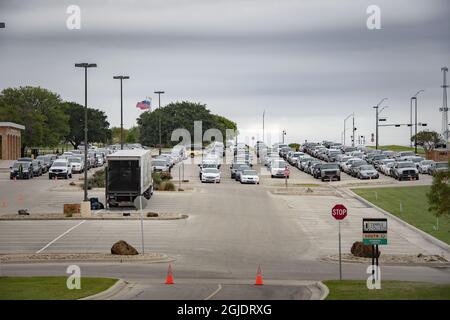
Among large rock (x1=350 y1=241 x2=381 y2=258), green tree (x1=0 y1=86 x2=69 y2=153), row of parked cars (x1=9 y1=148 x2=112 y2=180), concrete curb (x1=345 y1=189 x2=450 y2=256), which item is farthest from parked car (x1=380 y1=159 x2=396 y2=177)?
green tree (x1=0 y1=86 x2=69 y2=153)

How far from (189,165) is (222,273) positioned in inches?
2784

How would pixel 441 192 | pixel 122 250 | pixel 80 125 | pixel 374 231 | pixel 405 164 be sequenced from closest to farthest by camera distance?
pixel 441 192, pixel 374 231, pixel 122 250, pixel 405 164, pixel 80 125

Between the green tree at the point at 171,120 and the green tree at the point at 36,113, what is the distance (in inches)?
668

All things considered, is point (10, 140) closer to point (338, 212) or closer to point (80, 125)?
point (80, 125)

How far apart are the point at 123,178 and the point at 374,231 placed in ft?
90.2

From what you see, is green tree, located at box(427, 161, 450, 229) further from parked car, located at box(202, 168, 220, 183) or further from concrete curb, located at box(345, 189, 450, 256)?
parked car, located at box(202, 168, 220, 183)

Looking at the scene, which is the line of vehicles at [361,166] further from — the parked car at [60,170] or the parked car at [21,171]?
the parked car at [21,171]

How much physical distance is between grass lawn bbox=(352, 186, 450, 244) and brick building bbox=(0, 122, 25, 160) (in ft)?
184

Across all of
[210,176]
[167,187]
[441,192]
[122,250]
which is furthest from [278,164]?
[441,192]

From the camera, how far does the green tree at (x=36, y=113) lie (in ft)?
454

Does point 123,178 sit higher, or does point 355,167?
point 355,167

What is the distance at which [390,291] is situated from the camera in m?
27.5

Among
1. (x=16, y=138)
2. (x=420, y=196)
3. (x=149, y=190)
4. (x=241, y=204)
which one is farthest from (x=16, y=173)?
(x=16, y=138)
